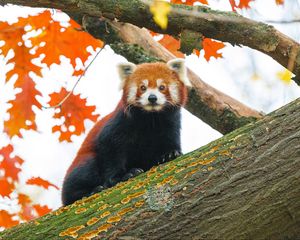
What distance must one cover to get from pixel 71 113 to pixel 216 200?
271 centimetres

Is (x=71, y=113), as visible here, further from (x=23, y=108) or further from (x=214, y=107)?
(x=214, y=107)

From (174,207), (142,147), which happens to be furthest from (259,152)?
(142,147)

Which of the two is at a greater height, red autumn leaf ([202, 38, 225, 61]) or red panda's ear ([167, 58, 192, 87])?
red autumn leaf ([202, 38, 225, 61])

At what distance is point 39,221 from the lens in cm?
299

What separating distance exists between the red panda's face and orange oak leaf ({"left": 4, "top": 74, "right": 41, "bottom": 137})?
3.04 feet

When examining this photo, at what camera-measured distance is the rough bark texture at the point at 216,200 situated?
101 inches

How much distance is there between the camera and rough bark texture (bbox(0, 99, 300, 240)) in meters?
2.57

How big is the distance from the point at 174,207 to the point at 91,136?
1.74 m

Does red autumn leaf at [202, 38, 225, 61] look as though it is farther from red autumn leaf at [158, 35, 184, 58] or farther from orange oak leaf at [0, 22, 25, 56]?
orange oak leaf at [0, 22, 25, 56]

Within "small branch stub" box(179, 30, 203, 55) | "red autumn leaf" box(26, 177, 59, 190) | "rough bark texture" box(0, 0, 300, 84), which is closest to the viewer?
"rough bark texture" box(0, 0, 300, 84)

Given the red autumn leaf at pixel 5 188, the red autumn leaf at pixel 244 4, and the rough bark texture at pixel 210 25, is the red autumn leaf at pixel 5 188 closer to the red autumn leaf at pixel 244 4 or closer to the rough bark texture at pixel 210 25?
the rough bark texture at pixel 210 25

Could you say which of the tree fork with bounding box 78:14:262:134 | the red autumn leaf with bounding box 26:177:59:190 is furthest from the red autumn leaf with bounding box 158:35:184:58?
the red autumn leaf with bounding box 26:177:59:190

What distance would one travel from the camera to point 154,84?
4.31m

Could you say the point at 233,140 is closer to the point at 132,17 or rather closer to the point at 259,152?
the point at 259,152
